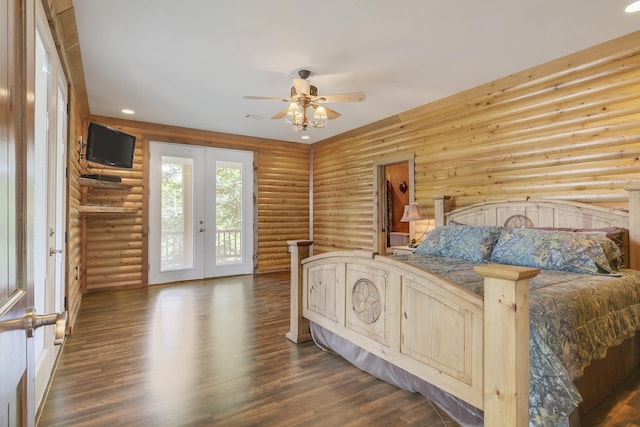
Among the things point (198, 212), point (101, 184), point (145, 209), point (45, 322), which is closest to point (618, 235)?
point (45, 322)

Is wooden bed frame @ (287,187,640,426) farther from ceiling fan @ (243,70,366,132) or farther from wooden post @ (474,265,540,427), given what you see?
ceiling fan @ (243,70,366,132)

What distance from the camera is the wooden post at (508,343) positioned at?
1.54 meters

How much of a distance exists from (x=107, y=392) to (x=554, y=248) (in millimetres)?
3435

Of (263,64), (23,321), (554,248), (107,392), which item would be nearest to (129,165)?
(263,64)

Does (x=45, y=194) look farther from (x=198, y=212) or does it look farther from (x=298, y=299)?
(x=198, y=212)

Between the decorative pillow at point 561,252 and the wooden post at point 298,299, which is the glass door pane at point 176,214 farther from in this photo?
the decorative pillow at point 561,252

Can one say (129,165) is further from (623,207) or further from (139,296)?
(623,207)

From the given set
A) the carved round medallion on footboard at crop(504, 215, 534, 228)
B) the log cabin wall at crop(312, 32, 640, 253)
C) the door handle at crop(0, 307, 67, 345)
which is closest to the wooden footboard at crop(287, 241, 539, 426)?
the door handle at crop(0, 307, 67, 345)

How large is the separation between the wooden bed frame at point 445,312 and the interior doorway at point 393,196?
1853mm

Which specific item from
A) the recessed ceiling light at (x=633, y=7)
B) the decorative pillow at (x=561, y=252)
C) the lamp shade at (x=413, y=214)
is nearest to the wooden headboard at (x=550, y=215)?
the lamp shade at (x=413, y=214)

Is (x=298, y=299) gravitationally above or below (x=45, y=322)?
below

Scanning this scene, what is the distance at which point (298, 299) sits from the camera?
3.24 metres

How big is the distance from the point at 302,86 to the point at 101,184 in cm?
331

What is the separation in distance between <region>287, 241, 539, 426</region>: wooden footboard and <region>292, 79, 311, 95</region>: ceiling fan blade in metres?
1.67
